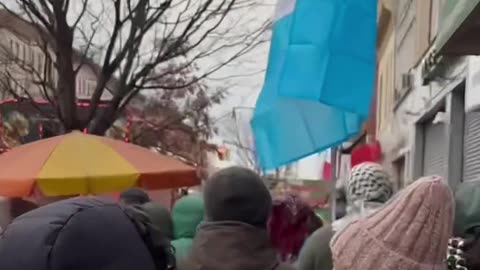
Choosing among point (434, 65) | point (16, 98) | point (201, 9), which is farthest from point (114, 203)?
point (16, 98)

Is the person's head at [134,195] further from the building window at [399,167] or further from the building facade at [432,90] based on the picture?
the building window at [399,167]

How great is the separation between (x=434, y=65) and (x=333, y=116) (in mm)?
5910

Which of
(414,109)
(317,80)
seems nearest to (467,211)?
(317,80)

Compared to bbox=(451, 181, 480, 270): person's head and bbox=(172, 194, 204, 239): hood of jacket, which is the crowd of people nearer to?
bbox=(451, 181, 480, 270): person's head

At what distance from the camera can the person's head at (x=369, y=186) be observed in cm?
500

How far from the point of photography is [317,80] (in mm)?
7863

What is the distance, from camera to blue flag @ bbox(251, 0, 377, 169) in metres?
7.99

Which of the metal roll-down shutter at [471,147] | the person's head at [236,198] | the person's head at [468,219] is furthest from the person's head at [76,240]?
the metal roll-down shutter at [471,147]

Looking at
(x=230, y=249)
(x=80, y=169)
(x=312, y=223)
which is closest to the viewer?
(x=230, y=249)

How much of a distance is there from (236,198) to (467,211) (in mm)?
881

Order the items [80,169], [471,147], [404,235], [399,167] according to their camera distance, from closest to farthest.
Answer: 1. [404,235]
2. [80,169]
3. [471,147]
4. [399,167]

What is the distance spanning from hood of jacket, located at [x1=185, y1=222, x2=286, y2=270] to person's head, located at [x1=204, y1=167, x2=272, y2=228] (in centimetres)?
5

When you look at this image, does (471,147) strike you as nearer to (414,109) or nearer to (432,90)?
(432,90)

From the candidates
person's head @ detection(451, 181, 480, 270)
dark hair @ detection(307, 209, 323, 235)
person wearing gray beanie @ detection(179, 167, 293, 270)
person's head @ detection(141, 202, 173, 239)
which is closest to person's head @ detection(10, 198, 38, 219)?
person's head @ detection(141, 202, 173, 239)
